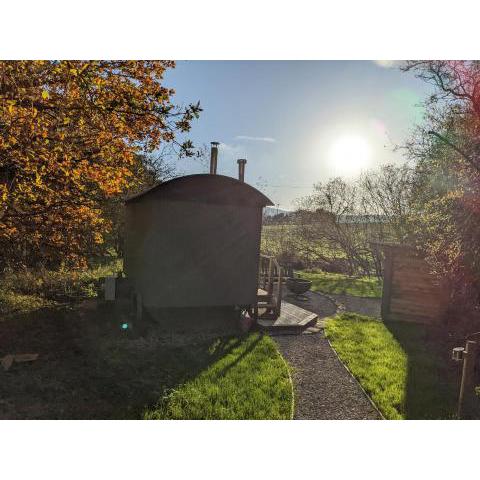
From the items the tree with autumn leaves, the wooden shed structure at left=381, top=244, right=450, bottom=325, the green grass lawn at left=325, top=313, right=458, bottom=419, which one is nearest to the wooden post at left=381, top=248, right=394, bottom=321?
the wooden shed structure at left=381, top=244, right=450, bottom=325

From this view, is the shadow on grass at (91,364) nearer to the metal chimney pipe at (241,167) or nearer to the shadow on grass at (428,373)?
the shadow on grass at (428,373)

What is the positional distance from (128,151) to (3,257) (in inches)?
234

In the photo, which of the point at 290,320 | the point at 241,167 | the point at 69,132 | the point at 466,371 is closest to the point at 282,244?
the point at 241,167

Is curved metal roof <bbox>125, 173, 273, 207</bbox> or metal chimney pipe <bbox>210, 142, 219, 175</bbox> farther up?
metal chimney pipe <bbox>210, 142, 219, 175</bbox>

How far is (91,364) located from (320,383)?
422 cm

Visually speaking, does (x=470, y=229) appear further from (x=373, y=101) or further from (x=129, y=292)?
(x=129, y=292)

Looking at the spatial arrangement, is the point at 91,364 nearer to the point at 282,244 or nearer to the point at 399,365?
the point at 399,365

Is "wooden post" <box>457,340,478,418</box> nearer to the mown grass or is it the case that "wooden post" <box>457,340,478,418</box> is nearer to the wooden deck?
the mown grass

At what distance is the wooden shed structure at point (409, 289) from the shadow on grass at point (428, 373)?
0.70 meters

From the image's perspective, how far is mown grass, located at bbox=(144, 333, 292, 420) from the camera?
4.96m

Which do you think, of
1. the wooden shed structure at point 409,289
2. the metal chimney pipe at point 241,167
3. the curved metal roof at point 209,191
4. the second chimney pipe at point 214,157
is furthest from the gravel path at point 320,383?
the second chimney pipe at point 214,157

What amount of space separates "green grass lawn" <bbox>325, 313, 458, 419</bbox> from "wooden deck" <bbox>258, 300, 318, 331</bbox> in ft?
2.08
